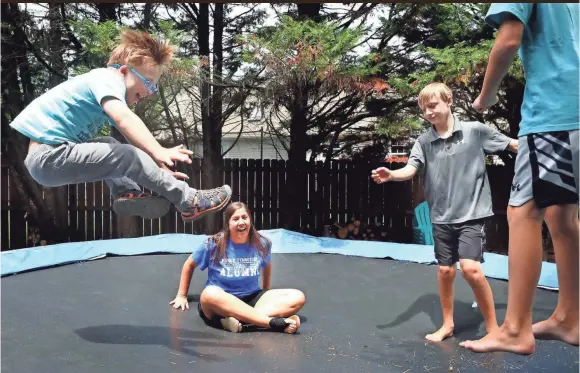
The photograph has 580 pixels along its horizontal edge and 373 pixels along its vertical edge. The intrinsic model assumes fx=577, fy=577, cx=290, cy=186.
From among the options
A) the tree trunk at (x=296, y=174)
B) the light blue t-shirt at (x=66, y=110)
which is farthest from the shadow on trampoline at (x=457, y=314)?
the tree trunk at (x=296, y=174)

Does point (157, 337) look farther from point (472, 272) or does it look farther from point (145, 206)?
point (472, 272)

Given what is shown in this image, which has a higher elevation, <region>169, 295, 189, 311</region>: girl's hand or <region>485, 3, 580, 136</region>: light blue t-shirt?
<region>485, 3, 580, 136</region>: light blue t-shirt

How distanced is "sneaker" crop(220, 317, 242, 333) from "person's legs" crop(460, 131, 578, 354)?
45.1 inches

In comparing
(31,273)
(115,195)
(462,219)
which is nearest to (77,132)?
(115,195)

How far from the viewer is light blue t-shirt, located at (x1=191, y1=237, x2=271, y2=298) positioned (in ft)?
7.86

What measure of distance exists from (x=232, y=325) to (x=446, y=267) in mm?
841

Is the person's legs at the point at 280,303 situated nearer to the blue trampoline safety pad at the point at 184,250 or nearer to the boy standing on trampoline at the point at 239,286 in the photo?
the boy standing on trampoline at the point at 239,286

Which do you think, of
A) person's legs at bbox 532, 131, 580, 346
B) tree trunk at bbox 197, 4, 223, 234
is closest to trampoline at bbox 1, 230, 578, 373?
person's legs at bbox 532, 131, 580, 346

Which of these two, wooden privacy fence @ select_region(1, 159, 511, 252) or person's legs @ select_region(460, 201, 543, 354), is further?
wooden privacy fence @ select_region(1, 159, 511, 252)

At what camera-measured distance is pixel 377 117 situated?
16.7 feet

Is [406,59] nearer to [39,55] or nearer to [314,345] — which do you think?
[39,55]

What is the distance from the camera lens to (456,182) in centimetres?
202

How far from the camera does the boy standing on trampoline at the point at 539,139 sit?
1.18 metres

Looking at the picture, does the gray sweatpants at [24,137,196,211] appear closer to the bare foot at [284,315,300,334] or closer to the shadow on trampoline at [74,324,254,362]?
the shadow on trampoline at [74,324,254,362]
